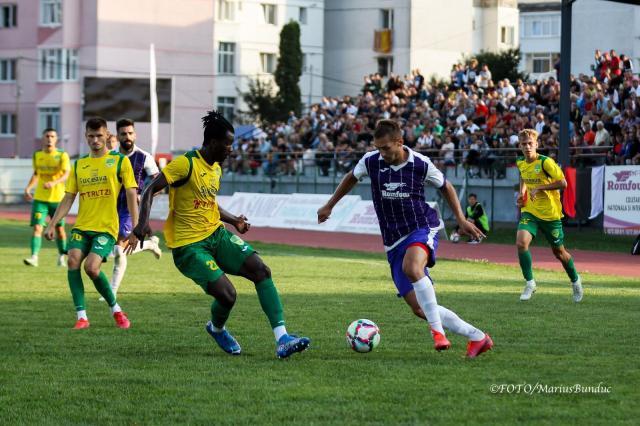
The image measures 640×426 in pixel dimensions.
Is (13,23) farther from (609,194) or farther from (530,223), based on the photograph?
(530,223)

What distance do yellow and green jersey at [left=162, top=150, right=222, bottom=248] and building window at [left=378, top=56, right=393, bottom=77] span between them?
223 ft

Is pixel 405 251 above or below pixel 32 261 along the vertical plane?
above

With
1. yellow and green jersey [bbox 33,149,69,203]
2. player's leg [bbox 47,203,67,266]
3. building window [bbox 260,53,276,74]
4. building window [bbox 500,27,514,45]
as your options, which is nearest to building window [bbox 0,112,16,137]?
building window [bbox 260,53,276,74]

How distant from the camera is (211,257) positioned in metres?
10.1

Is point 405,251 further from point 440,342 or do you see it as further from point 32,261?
point 32,261

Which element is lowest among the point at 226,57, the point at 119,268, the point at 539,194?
the point at 119,268

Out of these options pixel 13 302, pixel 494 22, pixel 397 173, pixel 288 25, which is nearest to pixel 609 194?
pixel 13 302

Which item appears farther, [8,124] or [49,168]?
[8,124]

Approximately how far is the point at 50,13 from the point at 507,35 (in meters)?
38.2

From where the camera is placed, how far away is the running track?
75.5ft

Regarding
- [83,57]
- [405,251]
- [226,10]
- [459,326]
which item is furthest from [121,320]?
[226,10]

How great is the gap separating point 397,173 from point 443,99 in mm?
28068

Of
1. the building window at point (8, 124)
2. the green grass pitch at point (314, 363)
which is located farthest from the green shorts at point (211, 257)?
the building window at point (8, 124)

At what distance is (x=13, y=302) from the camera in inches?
588
